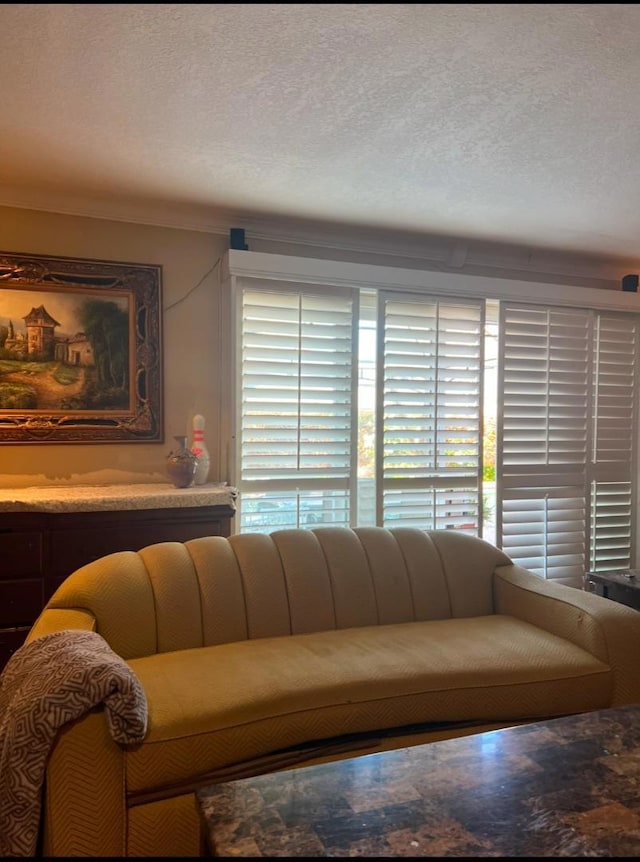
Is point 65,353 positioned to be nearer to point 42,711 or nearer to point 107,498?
point 107,498

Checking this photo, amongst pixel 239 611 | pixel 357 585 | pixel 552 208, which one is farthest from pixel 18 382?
pixel 552 208

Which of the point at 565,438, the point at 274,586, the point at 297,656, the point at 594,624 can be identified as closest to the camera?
the point at 297,656

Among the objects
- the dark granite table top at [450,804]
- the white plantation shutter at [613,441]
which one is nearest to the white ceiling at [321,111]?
the white plantation shutter at [613,441]

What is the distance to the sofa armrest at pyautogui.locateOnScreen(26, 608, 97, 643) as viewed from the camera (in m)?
1.75

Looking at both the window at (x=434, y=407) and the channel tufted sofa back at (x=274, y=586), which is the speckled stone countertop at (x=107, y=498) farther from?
the window at (x=434, y=407)

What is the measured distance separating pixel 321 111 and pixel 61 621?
6.10ft

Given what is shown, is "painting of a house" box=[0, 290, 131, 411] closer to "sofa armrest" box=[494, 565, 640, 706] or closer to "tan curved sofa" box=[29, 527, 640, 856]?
"tan curved sofa" box=[29, 527, 640, 856]

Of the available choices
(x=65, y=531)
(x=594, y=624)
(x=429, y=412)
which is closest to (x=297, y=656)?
(x=594, y=624)

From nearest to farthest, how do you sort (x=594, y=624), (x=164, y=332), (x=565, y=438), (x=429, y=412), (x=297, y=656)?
(x=297, y=656) < (x=594, y=624) < (x=164, y=332) < (x=429, y=412) < (x=565, y=438)

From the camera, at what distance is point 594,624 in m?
2.08

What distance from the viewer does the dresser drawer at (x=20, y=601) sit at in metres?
2.41

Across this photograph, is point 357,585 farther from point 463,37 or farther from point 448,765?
point 463,37

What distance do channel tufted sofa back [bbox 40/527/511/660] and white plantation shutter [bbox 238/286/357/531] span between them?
89 centimetres

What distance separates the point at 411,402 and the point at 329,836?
2.70 m
